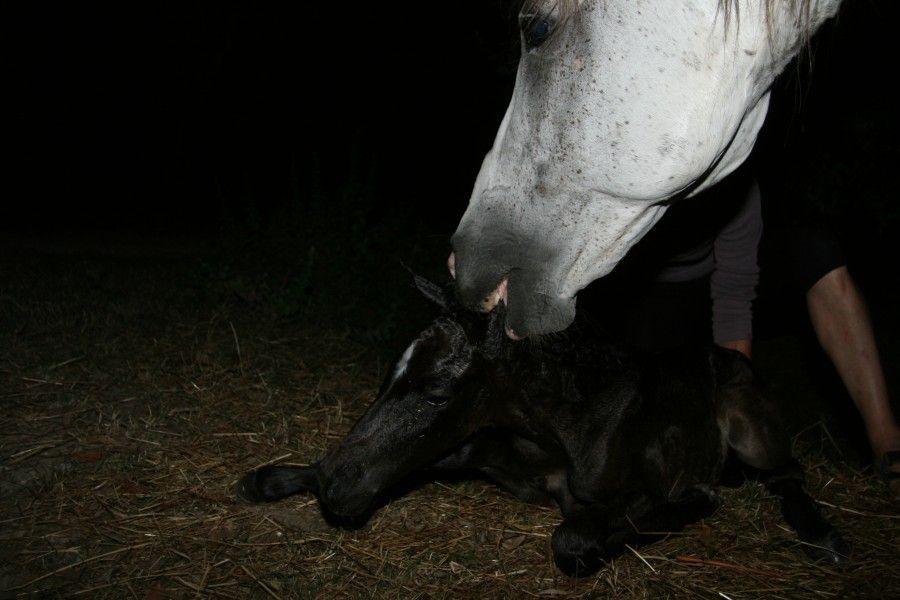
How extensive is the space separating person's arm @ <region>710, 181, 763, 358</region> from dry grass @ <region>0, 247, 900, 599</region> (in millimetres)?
648

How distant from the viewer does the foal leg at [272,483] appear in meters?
2.39

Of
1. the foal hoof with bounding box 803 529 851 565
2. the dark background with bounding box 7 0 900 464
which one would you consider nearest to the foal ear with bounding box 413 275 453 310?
the foal hoof with bounding box 803 529 851 565

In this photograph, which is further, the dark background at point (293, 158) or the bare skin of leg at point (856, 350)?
the dark background at point (293, 158)

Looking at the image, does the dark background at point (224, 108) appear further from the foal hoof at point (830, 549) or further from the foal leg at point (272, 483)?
the foal hoof at point (830, 549)

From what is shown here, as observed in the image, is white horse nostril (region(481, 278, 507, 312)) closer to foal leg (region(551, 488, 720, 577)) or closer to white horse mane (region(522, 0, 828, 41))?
white horse mane (region(522, 0, 828, 41))

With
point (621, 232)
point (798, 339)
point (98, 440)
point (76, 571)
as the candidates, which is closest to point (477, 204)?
point (621, 232)

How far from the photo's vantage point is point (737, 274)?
321 centimetres

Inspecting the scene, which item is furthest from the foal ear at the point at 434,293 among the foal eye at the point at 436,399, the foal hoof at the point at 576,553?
the foal hoof at the point at 576,553

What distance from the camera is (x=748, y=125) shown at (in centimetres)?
186

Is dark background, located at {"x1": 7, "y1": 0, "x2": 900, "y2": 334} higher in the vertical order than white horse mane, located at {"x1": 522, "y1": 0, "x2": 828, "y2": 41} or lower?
lower

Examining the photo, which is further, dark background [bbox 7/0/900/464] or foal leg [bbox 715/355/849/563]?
dark background [bbox 7/0/900/464]

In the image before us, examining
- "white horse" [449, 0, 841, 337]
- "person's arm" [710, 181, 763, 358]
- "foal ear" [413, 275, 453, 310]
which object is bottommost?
"person's arm" [710, 181, 763, 358]

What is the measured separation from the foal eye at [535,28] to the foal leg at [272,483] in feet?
4.81

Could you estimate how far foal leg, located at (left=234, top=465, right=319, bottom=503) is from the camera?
2.39 metres
